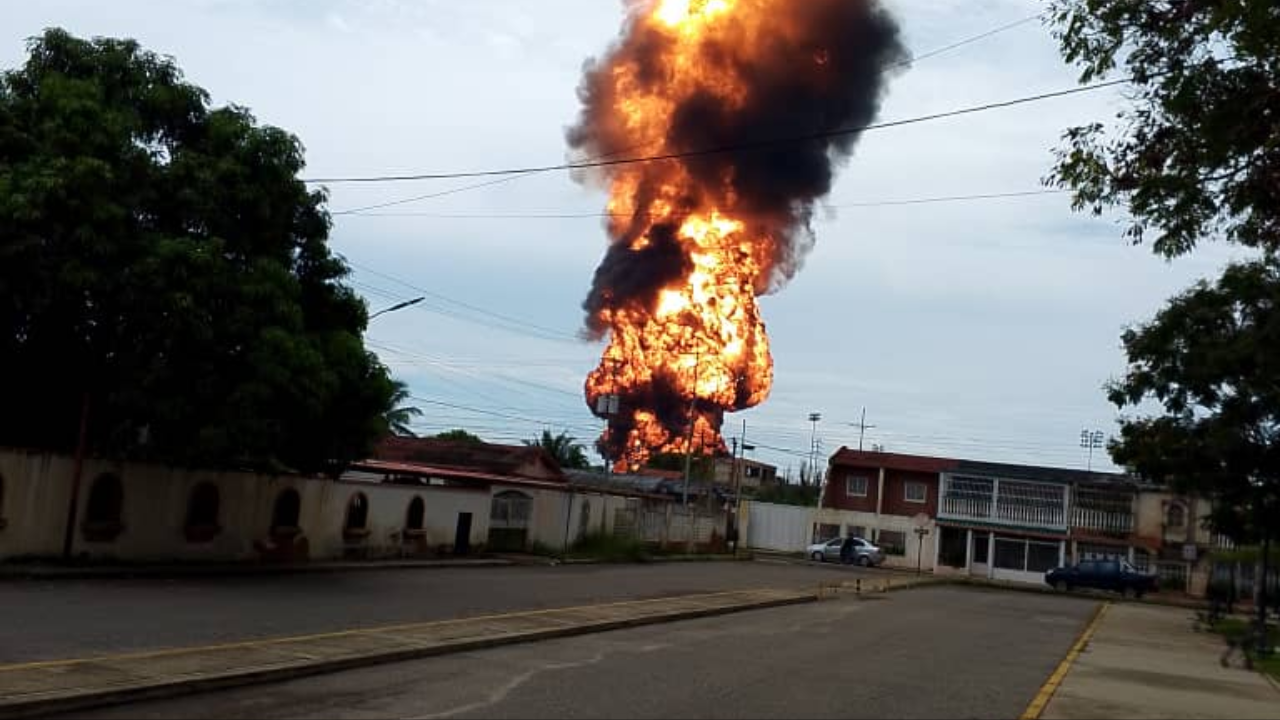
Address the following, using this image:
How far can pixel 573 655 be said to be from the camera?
14.2 metres

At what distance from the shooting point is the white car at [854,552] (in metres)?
56.8

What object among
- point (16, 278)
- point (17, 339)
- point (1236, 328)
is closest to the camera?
point (16, 278)

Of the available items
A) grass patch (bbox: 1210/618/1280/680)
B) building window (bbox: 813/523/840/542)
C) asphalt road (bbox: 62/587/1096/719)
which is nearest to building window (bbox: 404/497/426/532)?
asphalt road (bbox: 62/587/1096/719)

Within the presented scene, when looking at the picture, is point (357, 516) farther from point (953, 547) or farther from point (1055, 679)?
point (953, 547)

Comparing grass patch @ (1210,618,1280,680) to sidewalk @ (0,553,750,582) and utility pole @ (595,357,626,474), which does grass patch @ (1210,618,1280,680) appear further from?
utility pole @ (595,357,626,474)

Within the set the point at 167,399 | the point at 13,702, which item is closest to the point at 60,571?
the point at 167,399

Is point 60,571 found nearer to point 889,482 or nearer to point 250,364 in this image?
point 250,364

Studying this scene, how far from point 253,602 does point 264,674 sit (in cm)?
704

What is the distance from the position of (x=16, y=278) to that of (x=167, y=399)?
291 cm

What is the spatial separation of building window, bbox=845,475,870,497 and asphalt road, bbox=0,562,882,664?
1408 inches

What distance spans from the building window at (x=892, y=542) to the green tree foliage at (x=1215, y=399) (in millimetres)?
32131

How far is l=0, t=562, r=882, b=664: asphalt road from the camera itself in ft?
40.9

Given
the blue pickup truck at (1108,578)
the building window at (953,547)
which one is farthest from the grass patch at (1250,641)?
the building window at (953,547)

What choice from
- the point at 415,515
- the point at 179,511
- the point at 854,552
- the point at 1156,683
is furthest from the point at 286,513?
the point at 854,552
